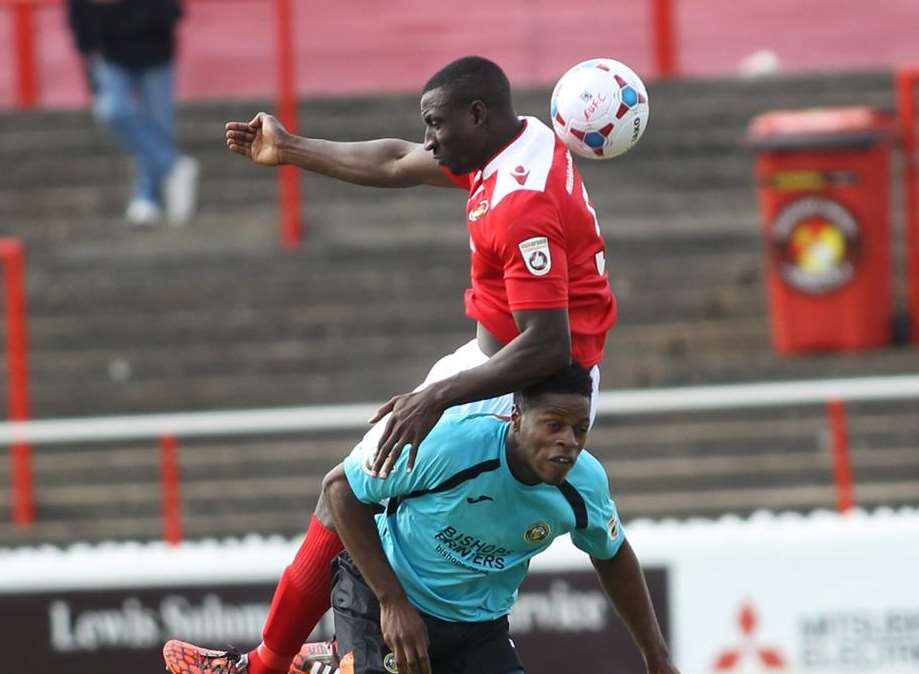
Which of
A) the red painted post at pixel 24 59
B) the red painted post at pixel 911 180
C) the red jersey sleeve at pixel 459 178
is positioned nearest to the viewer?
the red jersey sleeve at pixel 459 178

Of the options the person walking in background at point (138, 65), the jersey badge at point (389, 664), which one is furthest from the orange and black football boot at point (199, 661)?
the person walking in background at point (138, 65)

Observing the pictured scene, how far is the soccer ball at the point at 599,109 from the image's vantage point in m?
6.00

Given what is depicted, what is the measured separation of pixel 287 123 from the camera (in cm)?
1294

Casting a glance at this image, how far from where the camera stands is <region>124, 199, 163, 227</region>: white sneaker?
44.4 ft

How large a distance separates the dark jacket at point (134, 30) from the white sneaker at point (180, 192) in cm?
76

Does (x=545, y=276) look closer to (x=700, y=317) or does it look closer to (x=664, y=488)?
(x=664, y=488)

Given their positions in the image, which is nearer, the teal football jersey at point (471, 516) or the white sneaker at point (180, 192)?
the teal football jersey at point (471, 516)

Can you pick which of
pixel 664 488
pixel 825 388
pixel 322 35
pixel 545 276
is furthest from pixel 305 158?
pixel 322 35

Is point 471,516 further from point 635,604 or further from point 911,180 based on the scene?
point 911,180

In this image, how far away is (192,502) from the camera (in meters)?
11.5

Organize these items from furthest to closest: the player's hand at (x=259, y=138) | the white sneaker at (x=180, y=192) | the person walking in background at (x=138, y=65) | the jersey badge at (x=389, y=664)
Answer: the white sneaker at (x=180, y=192)
the person walking in background at (x=138, y=65)
the player's hand at (x=259, y=138)
the jersey badge at (x=389, y=664)

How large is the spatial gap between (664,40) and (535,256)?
28.3 feet

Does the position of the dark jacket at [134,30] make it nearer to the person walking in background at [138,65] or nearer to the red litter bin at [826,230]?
the person walking in background at [138,65]

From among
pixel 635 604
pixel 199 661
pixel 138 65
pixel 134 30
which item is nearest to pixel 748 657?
pixel 635 604
